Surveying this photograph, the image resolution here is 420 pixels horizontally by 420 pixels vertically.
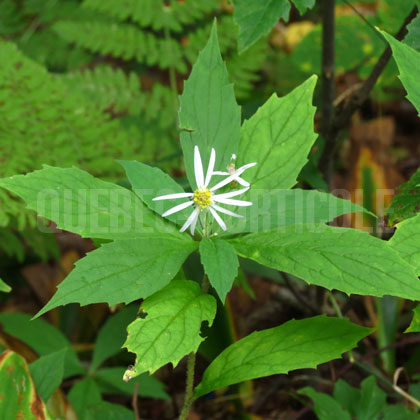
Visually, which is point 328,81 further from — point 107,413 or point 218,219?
point 107,413

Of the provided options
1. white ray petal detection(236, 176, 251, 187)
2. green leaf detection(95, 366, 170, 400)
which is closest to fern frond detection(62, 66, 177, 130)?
green leaf detection(95, 366, 170, 400)

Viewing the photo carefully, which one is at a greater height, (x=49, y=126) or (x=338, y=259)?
(x=49, y=126)

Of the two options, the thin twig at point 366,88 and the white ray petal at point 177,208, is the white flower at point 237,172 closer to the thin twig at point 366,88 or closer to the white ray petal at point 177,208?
the white ray petal at point 177,208

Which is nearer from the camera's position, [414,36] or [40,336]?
[414,36]

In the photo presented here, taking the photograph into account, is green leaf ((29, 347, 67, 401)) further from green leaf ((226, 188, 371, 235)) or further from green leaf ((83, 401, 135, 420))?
green leaf ((226, 188, 371, 235))

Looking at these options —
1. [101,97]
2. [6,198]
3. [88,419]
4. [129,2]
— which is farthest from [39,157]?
[88,419]

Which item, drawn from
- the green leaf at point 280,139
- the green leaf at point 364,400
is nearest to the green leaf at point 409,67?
the green leaf at point 280,139

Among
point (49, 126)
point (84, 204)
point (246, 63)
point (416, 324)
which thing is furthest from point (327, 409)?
point (246, 63)

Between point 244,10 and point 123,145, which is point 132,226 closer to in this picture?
point 244,10
